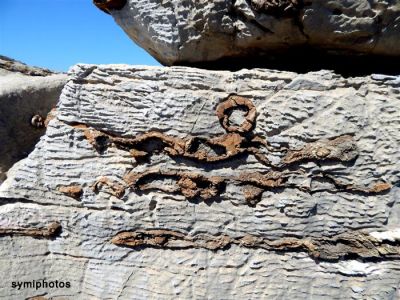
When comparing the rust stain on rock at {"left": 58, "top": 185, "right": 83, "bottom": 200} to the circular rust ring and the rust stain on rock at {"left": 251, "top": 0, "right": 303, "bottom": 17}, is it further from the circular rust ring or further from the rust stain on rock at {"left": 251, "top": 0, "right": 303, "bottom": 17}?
the rust stain on rock at {"left": 251, "top": 0, "right": 303, "bottom": 17}

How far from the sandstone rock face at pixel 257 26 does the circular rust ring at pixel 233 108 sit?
544 millimetres

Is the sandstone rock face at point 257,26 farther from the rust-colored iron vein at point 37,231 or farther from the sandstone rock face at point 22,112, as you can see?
the rust-colored iron vein at point 37,231

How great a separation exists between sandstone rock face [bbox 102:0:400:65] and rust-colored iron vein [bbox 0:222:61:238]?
70.6 inches

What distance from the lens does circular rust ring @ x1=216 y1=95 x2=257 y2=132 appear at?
10.7 ft

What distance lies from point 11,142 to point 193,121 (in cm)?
197

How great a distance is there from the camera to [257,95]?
3270mm

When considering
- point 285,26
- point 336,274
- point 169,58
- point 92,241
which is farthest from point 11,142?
point 336,274

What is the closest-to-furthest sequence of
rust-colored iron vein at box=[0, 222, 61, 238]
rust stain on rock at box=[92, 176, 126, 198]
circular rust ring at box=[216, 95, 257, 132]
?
circular rust ring at box=[216, 95, 257, 132]
rust stain on rock at box=[92, 176, 126, 198]
rust-colored iron vein at box=[0, 222, 61, 238]

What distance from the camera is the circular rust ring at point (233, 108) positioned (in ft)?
10.7

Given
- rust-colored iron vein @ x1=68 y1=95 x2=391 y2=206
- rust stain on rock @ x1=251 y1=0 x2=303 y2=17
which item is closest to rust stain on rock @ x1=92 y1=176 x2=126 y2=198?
rust-colored iron vein @ x1=68 y1=95 x2=391 y2=206

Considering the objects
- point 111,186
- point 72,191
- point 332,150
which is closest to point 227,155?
point 332,150

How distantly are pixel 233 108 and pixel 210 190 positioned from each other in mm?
679

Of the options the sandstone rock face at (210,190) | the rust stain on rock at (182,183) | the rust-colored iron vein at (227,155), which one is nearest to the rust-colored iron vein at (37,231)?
the sandstone rock face at (210,190)

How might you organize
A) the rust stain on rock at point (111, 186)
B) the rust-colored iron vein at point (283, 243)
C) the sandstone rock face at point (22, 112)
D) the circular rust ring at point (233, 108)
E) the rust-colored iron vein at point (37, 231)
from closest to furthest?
the rust-colored iron vein at point (283, 243)
the circular rust ring at point (233, 108)
the rust stain on rock at point (111, 186)
the rust-colored iron vein at point (37, 231)
the sandstone rock face at point (22, 112)
